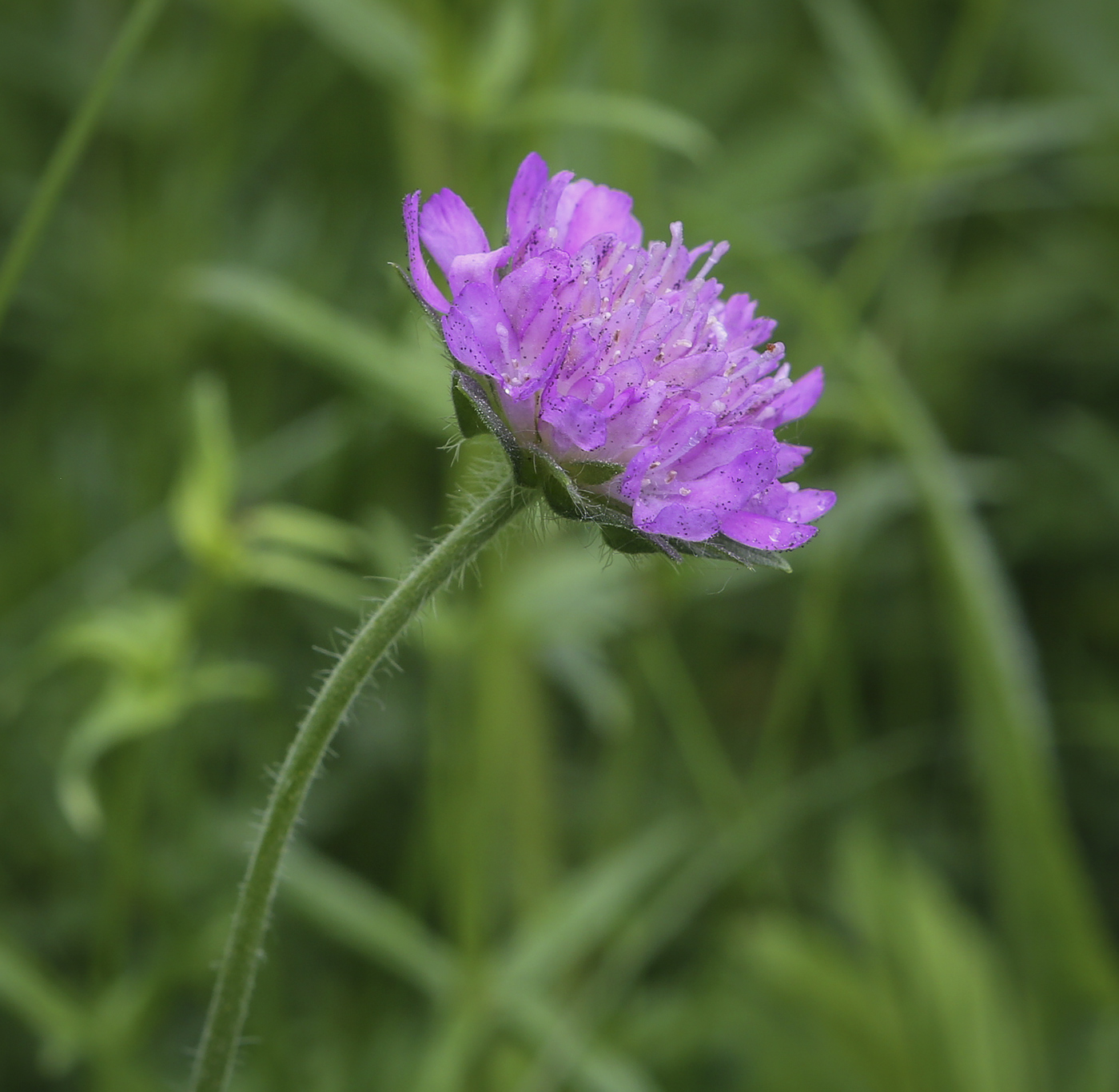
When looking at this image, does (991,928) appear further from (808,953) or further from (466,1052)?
(466,1052)

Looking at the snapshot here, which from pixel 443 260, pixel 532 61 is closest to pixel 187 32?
pixel 532 61

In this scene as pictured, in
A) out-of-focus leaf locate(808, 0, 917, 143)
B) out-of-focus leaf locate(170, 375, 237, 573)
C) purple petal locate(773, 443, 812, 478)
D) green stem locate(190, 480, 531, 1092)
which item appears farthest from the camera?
out-of-focus leaf locate(808, 0, 917, 143)

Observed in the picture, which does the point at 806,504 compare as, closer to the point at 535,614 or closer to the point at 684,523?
the point at 684,523

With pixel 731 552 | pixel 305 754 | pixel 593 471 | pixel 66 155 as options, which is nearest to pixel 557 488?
pixel 593 471

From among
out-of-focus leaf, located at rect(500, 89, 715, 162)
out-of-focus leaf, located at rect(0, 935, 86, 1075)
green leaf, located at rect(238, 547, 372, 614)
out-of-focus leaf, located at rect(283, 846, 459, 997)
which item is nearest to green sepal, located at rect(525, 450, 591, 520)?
green leaf, located at rect(238, 547, 372, 614)

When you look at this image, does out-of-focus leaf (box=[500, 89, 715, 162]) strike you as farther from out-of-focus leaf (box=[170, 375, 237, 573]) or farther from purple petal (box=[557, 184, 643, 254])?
out-of-focus leaf (box=[170, 375, 237, 573])
